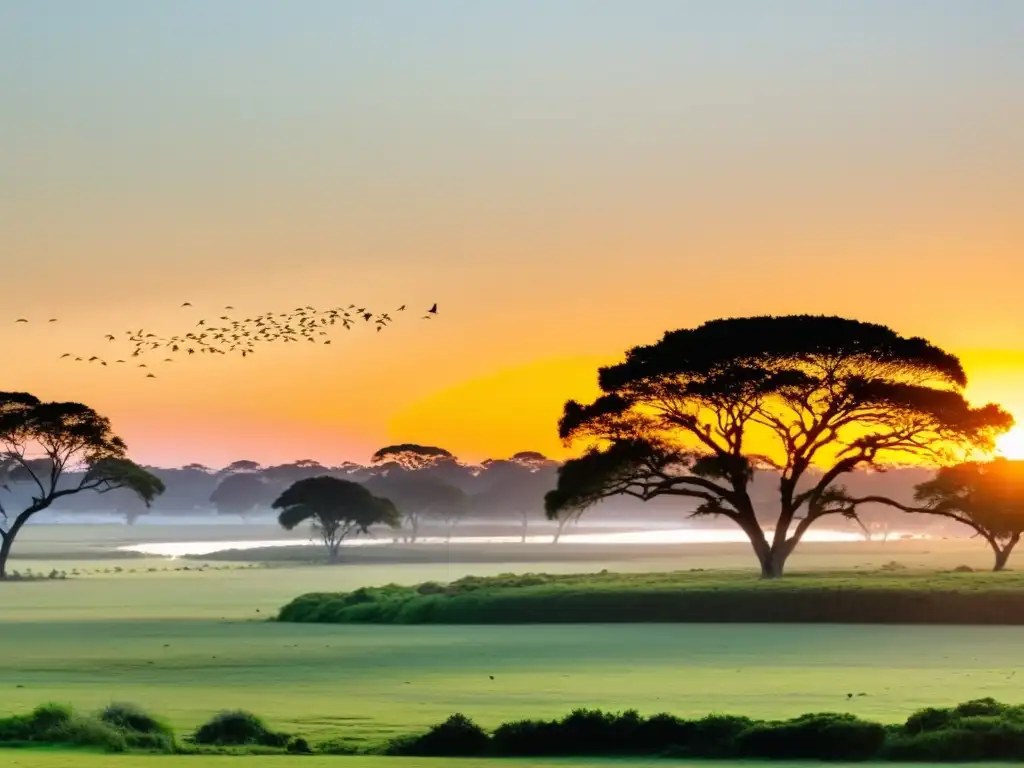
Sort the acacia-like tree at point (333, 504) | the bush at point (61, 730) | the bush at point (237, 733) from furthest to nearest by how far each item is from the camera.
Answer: the acacia-like tree at point (333, 504) → the bush at point (237, 733) → the bush at point (61, 730)

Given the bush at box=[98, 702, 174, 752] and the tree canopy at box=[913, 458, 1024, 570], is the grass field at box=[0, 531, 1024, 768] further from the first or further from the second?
the tree canopy at box=[913, 458, 1024, 570]

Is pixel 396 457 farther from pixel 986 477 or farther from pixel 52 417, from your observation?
pixel 986 477

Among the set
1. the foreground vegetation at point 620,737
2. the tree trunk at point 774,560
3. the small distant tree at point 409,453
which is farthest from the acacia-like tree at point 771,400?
the small distant tree at point 409,453

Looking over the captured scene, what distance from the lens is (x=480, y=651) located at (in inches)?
1797

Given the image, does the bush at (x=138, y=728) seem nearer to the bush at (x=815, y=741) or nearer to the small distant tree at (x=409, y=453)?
the bush at (x=815, y=741)

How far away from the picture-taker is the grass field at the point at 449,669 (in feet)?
97.7

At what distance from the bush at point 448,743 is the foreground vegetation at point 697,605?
3679cm

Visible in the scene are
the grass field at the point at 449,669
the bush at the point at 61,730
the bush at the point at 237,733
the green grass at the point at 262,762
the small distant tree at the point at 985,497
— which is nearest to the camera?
the green grass at the point at 262,762

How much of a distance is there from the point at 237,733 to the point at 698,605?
3835 centimetres

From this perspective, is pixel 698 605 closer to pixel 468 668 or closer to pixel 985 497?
pixel 468 668

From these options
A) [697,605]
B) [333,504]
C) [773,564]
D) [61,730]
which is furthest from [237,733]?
[333,504]

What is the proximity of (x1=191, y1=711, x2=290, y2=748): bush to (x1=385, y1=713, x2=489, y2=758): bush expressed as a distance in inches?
69.0

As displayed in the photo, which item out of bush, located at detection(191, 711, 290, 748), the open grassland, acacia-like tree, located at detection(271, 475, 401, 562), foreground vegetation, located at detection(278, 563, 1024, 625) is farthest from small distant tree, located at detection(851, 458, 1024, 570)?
bush, located at detection(191, 711, 290, 748)

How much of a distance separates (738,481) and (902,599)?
15.7 meters
